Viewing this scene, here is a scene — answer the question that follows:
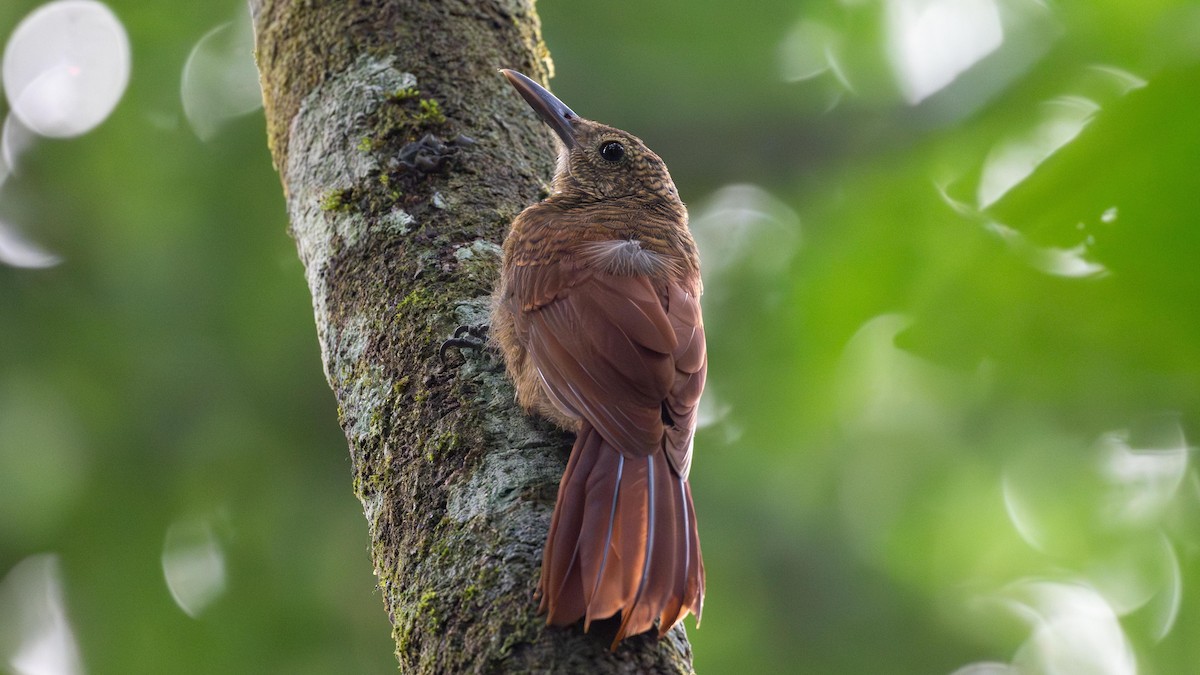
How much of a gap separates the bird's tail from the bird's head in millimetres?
1363

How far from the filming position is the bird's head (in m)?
3.30

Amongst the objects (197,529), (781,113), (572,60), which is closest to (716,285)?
(781,113)

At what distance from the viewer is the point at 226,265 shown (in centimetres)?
492

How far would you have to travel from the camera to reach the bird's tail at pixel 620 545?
5.09 feet

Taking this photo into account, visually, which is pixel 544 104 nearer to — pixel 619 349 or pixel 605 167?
pixel 605 167

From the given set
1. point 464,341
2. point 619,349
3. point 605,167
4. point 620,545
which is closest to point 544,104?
point 605,167

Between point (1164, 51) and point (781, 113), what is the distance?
11.1ft

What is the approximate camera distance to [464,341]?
6.98ft

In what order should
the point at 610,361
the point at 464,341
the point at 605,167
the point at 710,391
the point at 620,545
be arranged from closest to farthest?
the point at 620,545 → the point at 464,341 → the point at 610,361 → the point at 605,167 → the point at 710,391

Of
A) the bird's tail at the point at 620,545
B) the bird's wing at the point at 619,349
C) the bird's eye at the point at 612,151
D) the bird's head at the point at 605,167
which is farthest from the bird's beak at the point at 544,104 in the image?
the bird's tail at the point at 620,545

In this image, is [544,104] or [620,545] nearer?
[620,545]

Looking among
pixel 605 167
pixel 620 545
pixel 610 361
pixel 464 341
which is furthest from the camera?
pixel 605 167

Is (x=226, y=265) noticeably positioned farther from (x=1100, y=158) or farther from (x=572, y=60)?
(x=1100, y=158)

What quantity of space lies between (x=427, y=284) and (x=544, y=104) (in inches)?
36.2
